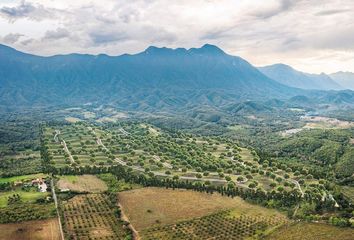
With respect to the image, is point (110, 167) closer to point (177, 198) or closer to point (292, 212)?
point (177, 198)

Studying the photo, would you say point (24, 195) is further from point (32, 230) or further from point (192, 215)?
point (192, 215)

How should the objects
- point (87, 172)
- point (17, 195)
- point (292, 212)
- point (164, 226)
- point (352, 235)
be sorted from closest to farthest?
1. point (352, 235)
2. point (164, 226)
3. point (292, 212)
4. point (17, 195)
5. point (87, 172)

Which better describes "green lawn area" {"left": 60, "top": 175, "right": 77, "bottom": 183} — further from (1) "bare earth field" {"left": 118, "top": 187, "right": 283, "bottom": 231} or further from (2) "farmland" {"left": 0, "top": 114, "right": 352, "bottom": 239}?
(1) "bare earth field" {"left": 118, "top": 187, "right": 283, "bottom": 231}

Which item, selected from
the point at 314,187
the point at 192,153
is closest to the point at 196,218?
the point at 314,187

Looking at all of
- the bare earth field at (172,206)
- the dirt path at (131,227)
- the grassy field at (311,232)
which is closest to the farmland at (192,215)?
the bare earth field at (172,206)

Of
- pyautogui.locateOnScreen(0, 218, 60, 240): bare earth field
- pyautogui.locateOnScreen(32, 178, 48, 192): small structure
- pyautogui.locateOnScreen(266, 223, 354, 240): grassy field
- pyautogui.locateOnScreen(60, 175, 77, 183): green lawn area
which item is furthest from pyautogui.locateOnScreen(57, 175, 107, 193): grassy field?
pyautogui.locateOnScreen(266, 223, 354, 240): grassy field
